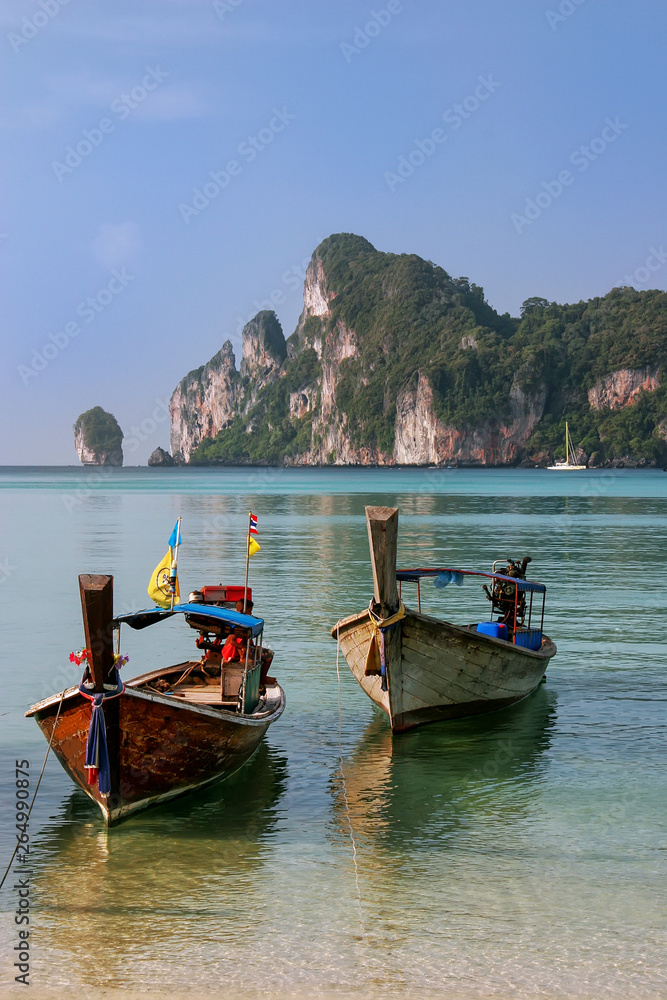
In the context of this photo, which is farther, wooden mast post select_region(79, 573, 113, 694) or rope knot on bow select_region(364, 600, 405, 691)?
rope knot on bow select_region(364, 600, 405, 691)

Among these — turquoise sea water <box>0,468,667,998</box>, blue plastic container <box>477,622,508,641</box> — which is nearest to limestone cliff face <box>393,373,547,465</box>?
turquoise sea water <box>0,468,667,998</box>

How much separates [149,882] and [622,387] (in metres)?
169

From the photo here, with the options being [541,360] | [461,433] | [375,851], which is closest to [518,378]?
[541,360]

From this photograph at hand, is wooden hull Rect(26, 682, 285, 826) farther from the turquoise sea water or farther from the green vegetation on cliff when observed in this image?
the green vegetation on cliff

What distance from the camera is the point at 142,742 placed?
9711 millimetres

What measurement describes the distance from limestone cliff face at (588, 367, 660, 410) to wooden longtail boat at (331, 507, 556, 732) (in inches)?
6274

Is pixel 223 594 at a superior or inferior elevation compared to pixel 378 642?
superior

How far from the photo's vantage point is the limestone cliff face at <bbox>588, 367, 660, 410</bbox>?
6521 inches

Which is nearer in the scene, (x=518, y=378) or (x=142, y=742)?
(x=142, y=742)

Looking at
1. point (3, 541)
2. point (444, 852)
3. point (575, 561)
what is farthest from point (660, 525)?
point (444, 852)

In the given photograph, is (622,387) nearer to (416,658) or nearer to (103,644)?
(416,658)

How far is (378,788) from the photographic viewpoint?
36.5 ft

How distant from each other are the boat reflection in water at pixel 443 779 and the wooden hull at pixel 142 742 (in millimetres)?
1496

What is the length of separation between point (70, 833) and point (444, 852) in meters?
3.46
